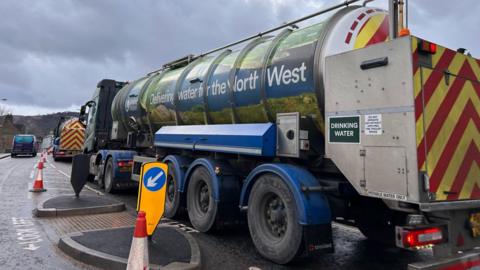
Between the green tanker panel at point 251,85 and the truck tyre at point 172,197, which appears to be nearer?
the green tanker panel at point 251,85

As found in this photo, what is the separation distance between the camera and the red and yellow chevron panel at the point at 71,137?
83.7ft

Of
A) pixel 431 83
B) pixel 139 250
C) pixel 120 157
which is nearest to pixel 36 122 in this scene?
pixel 120 157

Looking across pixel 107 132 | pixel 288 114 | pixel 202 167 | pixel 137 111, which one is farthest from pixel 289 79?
pixel 107 132

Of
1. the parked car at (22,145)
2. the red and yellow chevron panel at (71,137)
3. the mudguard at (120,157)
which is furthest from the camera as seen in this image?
the parked car at (22,145)

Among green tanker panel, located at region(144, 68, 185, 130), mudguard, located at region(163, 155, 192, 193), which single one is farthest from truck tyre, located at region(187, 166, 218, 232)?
green tanker panel, located at region(144, 68, 185, 130)

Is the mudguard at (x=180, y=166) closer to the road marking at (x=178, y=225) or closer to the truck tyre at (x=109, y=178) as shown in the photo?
the road marking at (x=178, y=225)

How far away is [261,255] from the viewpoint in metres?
4.84

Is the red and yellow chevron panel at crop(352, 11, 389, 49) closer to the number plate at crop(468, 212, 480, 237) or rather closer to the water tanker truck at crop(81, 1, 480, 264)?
the water tanker truck at crop(81, 1, 480, 264)

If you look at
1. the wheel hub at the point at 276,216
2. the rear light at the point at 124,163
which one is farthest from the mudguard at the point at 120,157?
the wheel hub at the point at 276,216

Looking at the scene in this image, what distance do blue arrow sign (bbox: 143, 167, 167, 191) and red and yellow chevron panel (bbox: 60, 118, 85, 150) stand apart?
22.5 meters

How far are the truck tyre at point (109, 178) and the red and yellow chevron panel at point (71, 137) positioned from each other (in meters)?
15.8

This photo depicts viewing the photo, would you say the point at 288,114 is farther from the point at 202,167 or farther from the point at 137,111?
the point at 137,111

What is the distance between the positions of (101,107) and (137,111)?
3.72 metres

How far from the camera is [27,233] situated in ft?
19.6
